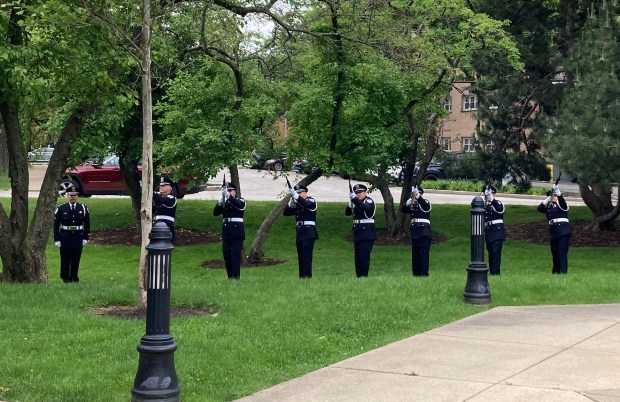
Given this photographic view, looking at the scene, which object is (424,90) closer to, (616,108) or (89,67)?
(616,108)

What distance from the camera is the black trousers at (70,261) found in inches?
576

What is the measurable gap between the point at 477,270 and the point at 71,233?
7551 mm

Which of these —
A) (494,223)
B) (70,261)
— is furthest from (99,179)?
(494,223)

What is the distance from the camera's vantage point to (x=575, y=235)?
74.7 ft

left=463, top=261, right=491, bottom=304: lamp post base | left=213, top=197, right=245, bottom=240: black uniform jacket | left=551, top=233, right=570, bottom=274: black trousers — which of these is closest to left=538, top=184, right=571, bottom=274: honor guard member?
left=551, top=233, right=570, bottom=274: black trousers

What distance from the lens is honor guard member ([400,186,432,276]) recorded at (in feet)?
49.6

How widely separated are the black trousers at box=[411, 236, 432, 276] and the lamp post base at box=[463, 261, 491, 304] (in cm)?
479

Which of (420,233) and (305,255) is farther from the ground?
(420,233)

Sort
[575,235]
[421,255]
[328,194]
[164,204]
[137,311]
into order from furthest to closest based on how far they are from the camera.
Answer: [328,194] < [575,235] < [421,255] < [164,204] < [137,311]

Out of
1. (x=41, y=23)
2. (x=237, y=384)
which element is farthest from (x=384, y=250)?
(x=237, y=384)

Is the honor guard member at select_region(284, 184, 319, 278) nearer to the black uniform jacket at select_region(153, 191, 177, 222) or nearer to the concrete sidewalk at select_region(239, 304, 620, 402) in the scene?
the black uniform jacket at select_region(153, 191, 177, 222)

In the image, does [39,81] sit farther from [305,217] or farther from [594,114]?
[594,114]

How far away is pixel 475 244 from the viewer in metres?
10.4

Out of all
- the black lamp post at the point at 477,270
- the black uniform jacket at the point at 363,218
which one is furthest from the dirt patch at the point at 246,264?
the black lamp post at the point at 477,270
